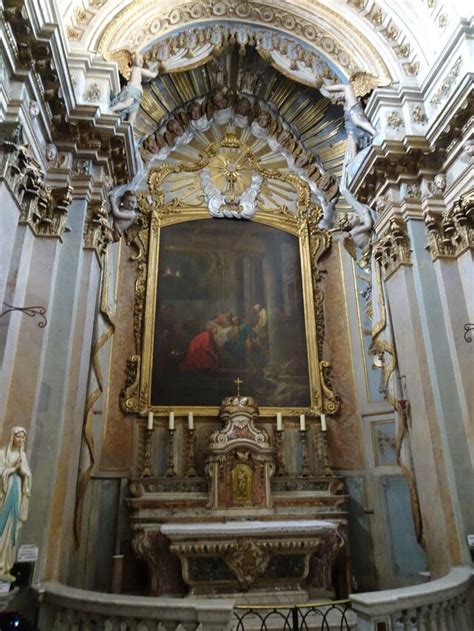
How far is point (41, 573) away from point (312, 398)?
13.8ft

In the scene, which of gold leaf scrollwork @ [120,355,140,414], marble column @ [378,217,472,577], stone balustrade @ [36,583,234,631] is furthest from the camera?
gold leaf scrollwork @ [120,355,140,414]

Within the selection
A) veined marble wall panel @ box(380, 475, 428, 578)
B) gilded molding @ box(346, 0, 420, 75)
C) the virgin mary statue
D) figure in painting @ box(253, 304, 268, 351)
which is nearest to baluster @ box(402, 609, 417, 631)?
veined marble wall panel @ box(380, 475, 428, 578)

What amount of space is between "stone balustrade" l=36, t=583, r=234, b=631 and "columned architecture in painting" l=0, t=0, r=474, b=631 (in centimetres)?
2

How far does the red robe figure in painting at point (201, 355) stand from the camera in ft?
22.8

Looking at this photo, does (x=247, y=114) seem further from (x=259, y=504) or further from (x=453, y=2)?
(x=259, y=504)

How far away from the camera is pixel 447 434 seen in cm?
511

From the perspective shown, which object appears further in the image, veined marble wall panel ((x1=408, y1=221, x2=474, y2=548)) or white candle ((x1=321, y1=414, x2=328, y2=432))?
white candle ((x1=321, y1=414, x2=328, y2=432))

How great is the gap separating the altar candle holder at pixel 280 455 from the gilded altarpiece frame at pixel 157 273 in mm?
307

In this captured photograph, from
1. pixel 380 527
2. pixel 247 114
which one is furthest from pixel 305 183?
pixel 380 527

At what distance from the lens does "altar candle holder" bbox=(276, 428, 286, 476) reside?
261 inches

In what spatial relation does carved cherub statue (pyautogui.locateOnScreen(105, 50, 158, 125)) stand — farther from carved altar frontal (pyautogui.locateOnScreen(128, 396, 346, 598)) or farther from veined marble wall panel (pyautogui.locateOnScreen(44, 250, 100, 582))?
carved altar frontal (pyautogui.locateOnScreen(128, 396, 346, 598))

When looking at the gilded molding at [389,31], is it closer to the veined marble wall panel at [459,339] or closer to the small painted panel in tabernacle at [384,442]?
the veined marble wall panel at [459,339]

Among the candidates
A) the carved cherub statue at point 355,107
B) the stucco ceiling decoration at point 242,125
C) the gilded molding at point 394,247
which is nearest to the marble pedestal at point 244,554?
the gilded molding at point 394,247

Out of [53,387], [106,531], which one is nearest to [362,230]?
[53,387]
